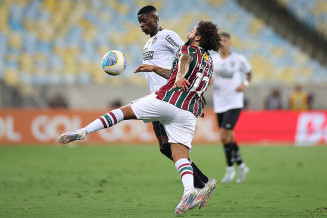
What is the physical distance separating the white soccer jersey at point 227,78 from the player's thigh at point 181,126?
15.0ft

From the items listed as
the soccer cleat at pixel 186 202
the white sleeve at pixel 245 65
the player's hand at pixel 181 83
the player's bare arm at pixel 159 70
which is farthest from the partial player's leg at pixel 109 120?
the white sleeve at pixel 245 65

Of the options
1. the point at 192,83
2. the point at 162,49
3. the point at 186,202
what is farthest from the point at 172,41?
the point at 186,202

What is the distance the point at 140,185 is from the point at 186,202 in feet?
11.6

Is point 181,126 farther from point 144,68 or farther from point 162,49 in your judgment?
point 162,49

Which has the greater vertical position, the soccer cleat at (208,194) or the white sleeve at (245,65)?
the white sleeve at (245,65)

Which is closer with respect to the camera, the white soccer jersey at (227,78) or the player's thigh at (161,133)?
the player's thigh at (161,133)

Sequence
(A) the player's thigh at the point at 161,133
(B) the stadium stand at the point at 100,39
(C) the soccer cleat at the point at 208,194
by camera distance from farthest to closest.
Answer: (B) the stadium stand at the point at 100,39
(A) the player's thigh at the point at 161,133
(C) the soccer cleat at the point at 208,194

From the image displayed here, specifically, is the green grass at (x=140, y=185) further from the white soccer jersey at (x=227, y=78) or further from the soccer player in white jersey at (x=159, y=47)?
the white soccer jersey at (x=227, y=78)

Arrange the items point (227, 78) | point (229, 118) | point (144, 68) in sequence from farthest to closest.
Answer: point (227, 78) < point (229, 118) < point (144, 68)

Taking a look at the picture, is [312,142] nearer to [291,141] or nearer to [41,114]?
[291,141]

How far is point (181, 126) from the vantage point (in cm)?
654

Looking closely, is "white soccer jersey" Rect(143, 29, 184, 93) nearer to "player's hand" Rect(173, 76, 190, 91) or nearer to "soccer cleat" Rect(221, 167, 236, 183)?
"player's hand" Rect(173, 76, 190, 91)

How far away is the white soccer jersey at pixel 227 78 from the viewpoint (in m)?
11.1

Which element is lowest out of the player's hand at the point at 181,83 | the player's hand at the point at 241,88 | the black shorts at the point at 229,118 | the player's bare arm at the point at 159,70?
the black shorts at the point at 229,118
